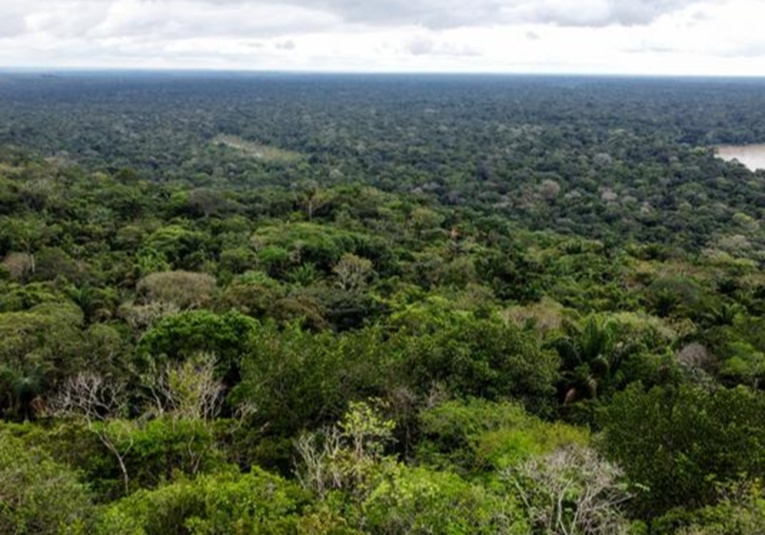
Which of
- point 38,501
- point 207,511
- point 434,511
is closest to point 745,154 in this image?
point 434,511

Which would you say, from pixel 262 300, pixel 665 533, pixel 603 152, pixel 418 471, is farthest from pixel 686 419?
pixel 603 152

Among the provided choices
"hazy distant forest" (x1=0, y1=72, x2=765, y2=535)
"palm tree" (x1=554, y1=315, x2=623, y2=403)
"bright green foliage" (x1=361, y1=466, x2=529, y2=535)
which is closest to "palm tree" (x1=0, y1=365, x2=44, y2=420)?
"hazy distant forest" (x1=0, y1=72, x2=765, y2=535)

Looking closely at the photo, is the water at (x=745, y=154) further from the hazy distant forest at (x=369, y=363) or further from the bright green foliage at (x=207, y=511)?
the bright green foliage at (x=207, y=511)

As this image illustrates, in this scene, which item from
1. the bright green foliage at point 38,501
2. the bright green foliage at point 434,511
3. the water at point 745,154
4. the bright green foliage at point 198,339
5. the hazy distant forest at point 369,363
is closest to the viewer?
the bright green foliage at point 38,501

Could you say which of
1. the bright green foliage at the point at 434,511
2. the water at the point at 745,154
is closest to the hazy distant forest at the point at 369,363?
the bright green foliage at the point at 434,511

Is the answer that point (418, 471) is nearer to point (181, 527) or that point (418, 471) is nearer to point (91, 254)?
point (181, 527)

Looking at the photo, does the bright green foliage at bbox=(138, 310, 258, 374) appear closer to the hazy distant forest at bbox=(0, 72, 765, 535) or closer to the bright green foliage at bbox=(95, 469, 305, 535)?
the hazy distant forest at bbox=(0, 72, 765, 535)
